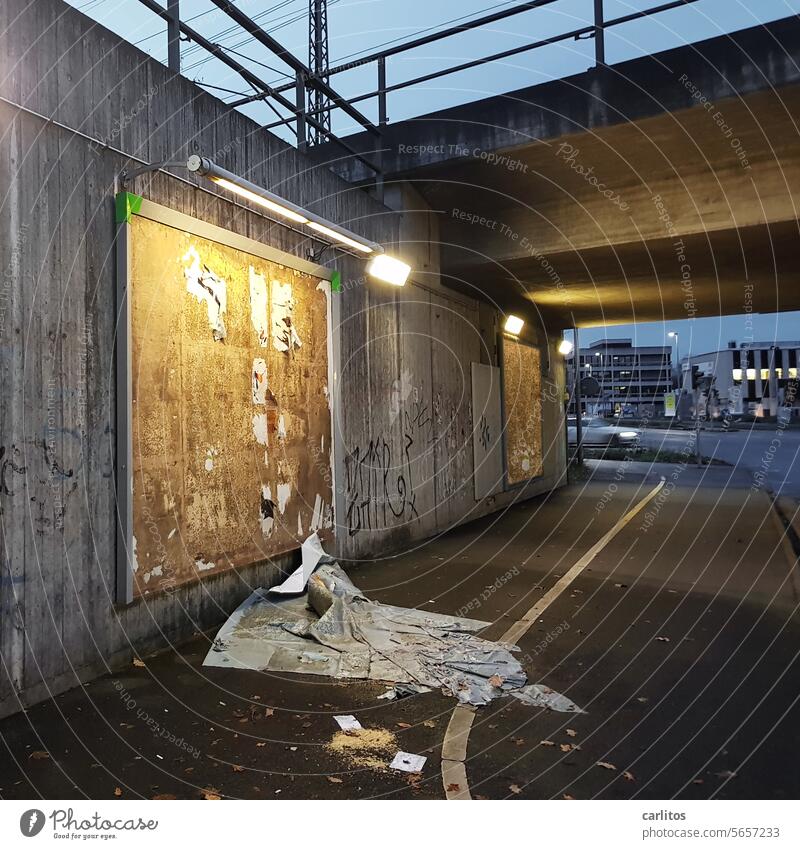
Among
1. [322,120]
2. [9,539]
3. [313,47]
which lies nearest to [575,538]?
[9,539]

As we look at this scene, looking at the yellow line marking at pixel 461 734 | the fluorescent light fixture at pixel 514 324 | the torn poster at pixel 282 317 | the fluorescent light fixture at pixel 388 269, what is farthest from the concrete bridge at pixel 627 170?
the yellow line marking at pixel 461 734

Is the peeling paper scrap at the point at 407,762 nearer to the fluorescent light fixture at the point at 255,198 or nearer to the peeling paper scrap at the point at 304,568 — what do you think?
the peeling paper scrap at the point at 304,568

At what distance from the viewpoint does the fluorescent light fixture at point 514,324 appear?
1405 cm

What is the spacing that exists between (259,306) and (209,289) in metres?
0.74

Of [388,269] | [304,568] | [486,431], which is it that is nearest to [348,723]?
[304,568]

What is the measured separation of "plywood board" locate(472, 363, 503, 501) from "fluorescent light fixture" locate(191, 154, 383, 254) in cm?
565

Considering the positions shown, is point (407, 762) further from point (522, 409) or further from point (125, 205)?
point (522, 409)

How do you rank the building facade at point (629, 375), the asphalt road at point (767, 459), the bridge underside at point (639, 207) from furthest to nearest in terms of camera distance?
the building facade at point (629, 375), the asphalt road at point (767, 459), the bridge underside at point (639, 207)

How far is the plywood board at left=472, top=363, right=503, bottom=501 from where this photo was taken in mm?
12326

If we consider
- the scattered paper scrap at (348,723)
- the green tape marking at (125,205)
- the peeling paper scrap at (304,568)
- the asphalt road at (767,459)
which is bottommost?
the asphalt road at (767,459)

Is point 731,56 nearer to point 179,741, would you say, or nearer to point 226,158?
point 226,158

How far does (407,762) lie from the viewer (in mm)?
3521

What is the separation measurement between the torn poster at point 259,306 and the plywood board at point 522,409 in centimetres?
821
